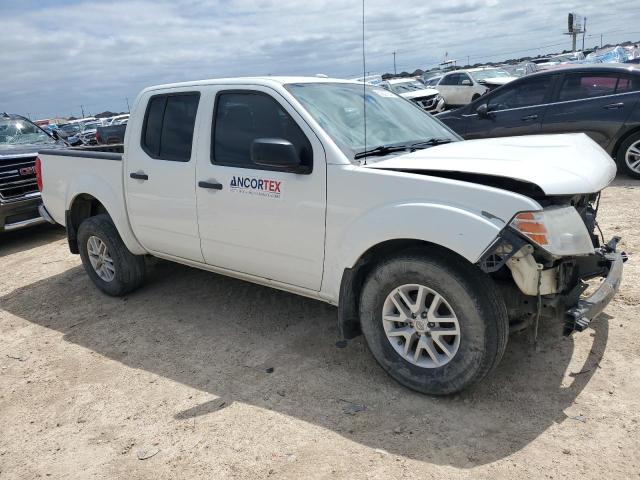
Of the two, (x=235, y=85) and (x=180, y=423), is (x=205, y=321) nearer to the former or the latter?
(x=180, y=423)

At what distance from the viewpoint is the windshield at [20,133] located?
9055 millimetres

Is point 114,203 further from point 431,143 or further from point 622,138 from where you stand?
point 622,138

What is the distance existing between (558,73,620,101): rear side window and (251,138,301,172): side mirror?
6525mm

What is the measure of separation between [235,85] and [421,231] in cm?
189

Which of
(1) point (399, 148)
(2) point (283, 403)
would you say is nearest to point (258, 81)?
(1) point (399, 148)

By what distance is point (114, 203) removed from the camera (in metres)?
4.93

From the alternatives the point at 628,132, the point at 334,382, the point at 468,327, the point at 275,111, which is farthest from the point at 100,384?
the point at 628,132

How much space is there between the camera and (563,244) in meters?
2.79

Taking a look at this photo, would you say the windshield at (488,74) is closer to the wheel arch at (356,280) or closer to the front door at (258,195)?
the front door at (258,195)

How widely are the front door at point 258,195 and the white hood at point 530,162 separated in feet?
1.68

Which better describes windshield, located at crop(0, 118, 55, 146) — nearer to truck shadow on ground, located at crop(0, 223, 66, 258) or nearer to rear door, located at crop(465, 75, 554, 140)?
truck shadow on ground, located at crop(0, 223, 66, 258)

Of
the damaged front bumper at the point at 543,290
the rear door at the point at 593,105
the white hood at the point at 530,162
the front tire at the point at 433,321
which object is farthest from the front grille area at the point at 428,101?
the front tire at the point at 433,321

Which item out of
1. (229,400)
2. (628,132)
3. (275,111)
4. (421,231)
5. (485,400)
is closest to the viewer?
(421,231)

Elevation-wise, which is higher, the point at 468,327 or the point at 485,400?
the point at 468,327
